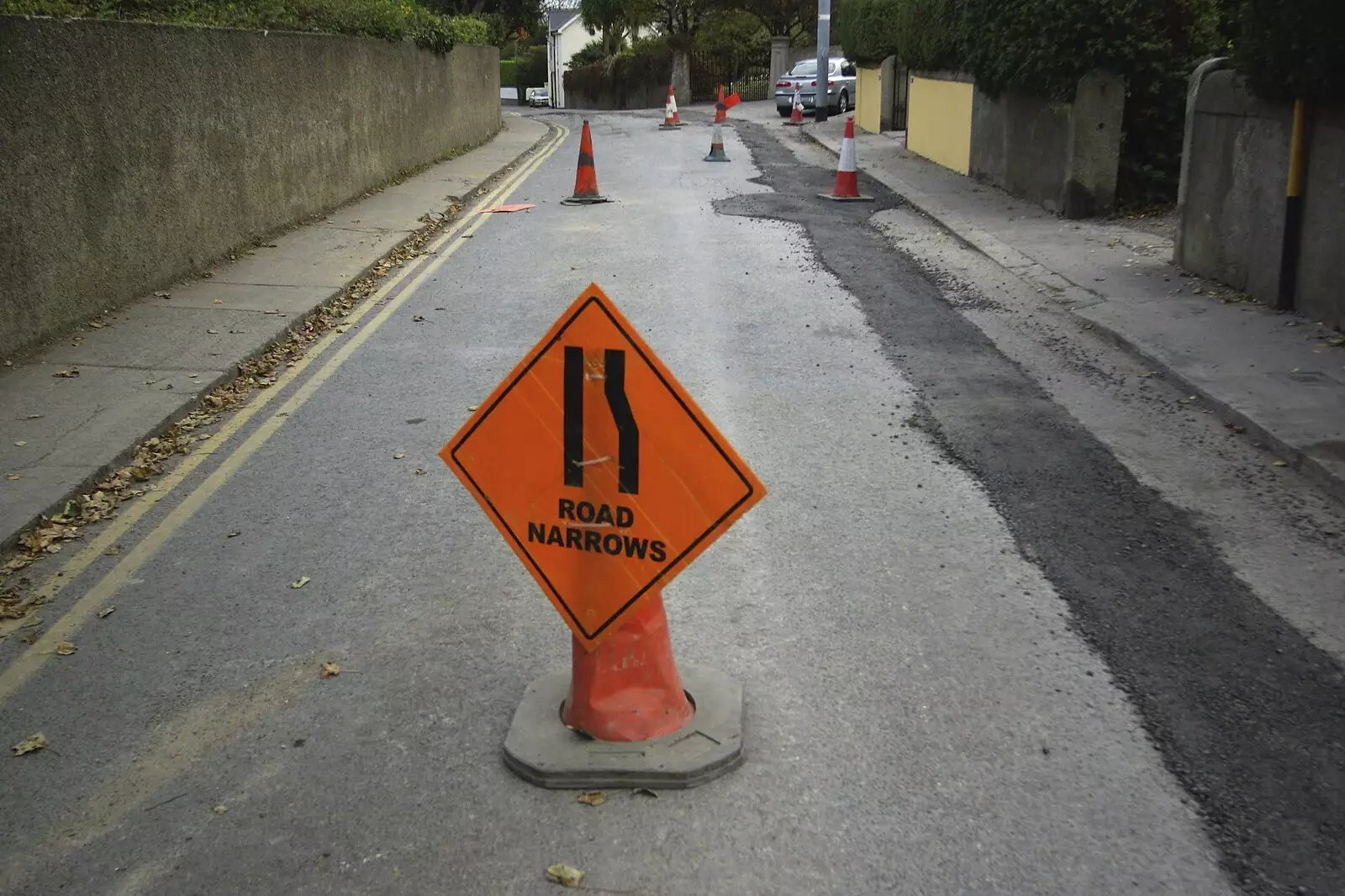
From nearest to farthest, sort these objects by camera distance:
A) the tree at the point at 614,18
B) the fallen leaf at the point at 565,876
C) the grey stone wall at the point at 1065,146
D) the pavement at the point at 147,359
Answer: the fallen leaf at the point at 565,876 → the pavement at the point at 147,359 → the grey stone wall at the point at 1065,146 → the tree at the point at 614,18

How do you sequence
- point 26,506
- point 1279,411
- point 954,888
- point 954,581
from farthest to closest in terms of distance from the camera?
point 1279,411, point 26,506, point 954,581, point 954,888

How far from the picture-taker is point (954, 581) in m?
5.18

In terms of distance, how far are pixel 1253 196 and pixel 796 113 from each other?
2555 centimetres

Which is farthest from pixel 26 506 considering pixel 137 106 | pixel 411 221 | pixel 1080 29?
pixel 1080 29

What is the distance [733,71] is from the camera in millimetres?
52125

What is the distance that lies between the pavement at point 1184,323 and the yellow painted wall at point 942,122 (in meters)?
Result: 3.42

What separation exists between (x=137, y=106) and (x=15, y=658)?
705cm

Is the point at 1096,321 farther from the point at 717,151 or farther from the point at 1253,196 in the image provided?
the point at 717,151

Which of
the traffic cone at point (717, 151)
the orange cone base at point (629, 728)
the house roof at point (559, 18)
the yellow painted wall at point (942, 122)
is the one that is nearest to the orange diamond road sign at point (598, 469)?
the orange cone base at point (629, 728)

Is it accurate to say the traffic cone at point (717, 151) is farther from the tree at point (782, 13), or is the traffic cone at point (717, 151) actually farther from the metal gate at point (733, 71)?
the metal gate at point (733, 71)

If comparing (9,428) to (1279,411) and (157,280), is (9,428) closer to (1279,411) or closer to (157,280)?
(157,280)

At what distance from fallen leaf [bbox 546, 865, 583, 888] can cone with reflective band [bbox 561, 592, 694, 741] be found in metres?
0.60

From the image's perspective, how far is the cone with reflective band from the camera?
A: 3.90 metres

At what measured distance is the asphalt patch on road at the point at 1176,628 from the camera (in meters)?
3.56
